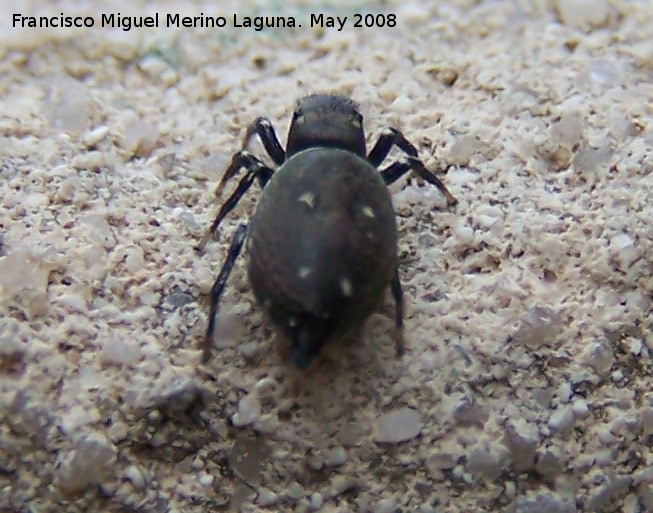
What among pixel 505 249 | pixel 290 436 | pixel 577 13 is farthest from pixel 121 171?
pixel 577 13

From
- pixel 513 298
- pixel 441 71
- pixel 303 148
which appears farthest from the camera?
pixel 441 71

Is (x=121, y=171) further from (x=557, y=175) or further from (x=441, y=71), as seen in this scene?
(x=557, y=175)

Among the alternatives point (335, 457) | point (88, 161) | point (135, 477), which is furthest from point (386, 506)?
point (88, 161)

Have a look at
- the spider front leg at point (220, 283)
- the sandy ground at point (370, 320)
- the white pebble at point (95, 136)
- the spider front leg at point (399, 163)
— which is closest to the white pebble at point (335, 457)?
the sandy ground at point (370, 320)

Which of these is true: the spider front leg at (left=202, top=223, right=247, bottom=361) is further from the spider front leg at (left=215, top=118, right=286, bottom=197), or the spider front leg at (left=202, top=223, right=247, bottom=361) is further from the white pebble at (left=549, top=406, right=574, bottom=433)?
the white pebble at (left=549, top=406, right=574, bottom=433)

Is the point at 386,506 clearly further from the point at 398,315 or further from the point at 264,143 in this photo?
the point at 264,143

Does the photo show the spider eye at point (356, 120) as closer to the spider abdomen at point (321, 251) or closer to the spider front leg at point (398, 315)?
the spider abdomen at point (321, 251)
